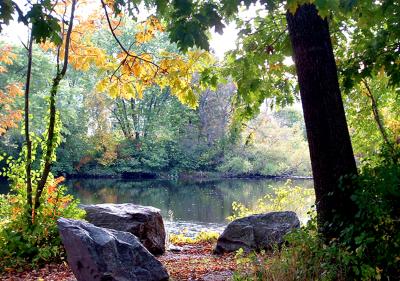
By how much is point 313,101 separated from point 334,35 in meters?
2.30

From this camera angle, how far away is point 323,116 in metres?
3.95

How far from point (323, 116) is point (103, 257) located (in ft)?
8.02

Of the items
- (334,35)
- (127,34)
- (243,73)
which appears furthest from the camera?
(127,34)

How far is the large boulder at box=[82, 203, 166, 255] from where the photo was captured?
7238 mm

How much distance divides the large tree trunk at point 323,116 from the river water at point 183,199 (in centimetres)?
934

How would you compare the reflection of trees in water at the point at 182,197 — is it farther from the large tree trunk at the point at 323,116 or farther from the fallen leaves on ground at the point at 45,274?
the large tree trunk at the point at 323,116

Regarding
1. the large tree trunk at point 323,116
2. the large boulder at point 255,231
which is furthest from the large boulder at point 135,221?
the large tree trunk at point 323,116

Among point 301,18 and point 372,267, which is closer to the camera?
point 372,267

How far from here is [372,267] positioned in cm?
333

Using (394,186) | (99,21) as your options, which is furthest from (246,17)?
(394,186)

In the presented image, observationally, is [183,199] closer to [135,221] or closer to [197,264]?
[135,221]

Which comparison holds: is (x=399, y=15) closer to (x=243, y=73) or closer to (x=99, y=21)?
(x=243, y=73)

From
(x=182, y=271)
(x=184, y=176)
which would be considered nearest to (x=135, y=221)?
(x=182, y=271)

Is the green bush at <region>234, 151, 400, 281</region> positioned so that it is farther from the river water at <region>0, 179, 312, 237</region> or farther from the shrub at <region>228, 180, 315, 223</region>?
the river water at <region>0, 179, 312, 237</region>
